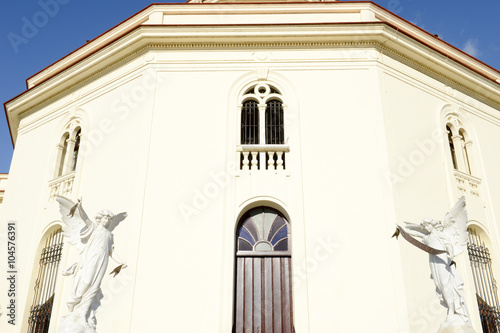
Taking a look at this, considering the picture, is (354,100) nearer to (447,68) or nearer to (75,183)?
(447,68)

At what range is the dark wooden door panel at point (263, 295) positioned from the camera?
10.0m

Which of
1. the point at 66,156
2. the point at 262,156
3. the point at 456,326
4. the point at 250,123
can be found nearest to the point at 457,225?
the point at 456,326

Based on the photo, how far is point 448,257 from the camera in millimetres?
8242

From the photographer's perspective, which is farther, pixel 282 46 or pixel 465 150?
pixel 465 150

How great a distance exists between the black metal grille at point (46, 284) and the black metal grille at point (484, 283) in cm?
1016

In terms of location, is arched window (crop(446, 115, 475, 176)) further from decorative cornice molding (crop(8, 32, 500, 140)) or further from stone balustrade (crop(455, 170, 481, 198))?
decorative cornice molding (crop(8, 32, 500, 140))

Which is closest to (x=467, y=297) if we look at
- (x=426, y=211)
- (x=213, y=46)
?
(x=426, y=211)

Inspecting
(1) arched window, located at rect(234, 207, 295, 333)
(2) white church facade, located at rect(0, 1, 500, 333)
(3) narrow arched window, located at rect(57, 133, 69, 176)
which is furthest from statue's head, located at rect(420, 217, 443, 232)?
(3) narrow arched window, located at rect(57, 133, 69, 176)

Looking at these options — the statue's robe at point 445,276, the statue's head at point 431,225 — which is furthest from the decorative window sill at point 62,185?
the statue's robe at point 445,276

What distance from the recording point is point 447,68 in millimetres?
13328

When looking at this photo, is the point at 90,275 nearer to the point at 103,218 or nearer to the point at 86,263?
the point at 86,263

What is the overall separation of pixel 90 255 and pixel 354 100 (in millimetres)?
7139

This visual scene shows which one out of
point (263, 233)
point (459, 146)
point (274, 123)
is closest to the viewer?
point (263, 233)

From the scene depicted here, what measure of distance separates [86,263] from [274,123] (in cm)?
591
